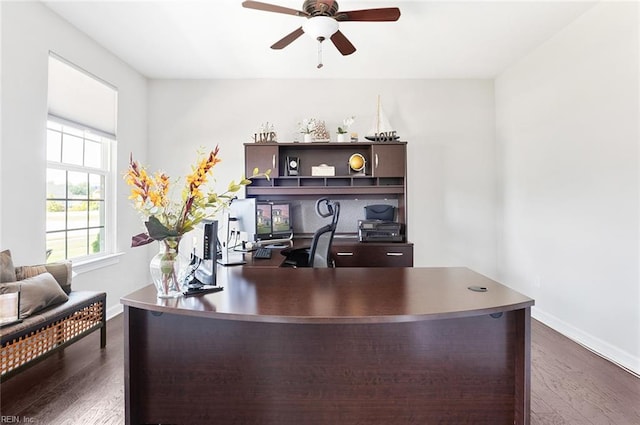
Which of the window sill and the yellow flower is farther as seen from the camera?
the window sill

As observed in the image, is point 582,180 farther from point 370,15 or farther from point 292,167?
point 292,167

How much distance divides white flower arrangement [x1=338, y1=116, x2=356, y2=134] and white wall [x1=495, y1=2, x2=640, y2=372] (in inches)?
75.1

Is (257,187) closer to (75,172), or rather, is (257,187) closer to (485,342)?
(75,172)

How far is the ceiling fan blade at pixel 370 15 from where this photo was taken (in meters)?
2.17

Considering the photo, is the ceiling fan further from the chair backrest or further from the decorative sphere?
the decorative sphere

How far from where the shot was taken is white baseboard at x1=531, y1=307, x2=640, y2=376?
7.63ft

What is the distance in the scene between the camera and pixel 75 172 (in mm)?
3080

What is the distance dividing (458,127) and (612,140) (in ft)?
5.81

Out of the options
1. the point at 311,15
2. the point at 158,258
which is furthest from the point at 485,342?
the point at 311,15

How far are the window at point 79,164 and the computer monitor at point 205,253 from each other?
6.78 feet

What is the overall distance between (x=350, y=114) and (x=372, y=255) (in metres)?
1.85

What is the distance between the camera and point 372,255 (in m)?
3.55

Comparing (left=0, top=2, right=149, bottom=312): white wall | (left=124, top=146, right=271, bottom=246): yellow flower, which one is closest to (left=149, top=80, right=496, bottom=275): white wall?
(left=0, top=2, right=149, bottom=312): white wall

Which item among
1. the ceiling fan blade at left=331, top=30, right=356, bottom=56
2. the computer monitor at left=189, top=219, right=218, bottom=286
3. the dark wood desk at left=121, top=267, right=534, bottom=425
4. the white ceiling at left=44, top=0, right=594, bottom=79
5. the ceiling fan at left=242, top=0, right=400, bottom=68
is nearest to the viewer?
the dark wood desk at left=121, top=267, right=534, bottom=425
